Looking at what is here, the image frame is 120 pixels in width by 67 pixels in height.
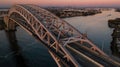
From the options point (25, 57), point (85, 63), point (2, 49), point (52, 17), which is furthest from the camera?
point (2, 49)

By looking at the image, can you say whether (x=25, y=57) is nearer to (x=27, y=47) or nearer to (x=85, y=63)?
(x=27, y=47)

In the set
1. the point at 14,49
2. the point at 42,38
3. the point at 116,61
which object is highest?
the point at 42,38

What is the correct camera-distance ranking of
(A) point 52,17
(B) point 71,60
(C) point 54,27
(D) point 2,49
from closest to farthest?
(B) point 71,60, (C) point 54,27, (A) point 52,17, (D) point 2,49

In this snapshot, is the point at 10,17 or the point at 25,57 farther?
the point at 10,17

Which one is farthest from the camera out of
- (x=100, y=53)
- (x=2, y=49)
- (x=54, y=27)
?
(x=2, y=49)

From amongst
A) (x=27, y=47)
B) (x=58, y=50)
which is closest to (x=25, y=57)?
(x=27, y=47)

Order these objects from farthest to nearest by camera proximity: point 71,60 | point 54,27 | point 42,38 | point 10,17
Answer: point 10,17 < point 54,27 < point 42,38 < point 71,60

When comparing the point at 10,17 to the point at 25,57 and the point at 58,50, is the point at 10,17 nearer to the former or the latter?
the point at 25,57

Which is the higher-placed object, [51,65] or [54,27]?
[54,27]

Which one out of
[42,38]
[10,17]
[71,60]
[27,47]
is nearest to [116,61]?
[71,60]
